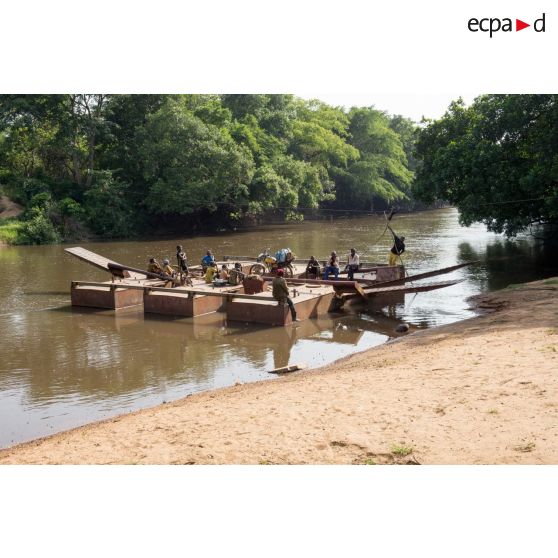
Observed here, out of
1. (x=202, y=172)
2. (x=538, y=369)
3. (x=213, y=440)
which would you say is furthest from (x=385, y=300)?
(x=202, y=172)

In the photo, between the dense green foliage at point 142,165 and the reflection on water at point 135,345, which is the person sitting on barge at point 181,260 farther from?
the dense green foliage at point 142,165

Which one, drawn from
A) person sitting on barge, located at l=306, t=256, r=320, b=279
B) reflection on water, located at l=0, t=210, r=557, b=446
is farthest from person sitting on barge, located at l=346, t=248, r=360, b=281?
reflection on water, located at l=0, t=210, r=557, b=446

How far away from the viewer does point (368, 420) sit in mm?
8016

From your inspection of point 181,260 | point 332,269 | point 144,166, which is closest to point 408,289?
point 332,269

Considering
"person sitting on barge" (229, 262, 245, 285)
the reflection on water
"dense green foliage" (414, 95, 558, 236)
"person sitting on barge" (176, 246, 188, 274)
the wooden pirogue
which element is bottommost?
the reflection on water

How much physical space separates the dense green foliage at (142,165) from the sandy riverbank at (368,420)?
36.1 meters

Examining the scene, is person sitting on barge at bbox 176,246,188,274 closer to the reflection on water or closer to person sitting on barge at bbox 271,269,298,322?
the reflection on water

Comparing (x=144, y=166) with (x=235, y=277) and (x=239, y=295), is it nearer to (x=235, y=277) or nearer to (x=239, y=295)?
(x=235, y=277)

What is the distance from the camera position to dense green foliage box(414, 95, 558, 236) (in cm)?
2502

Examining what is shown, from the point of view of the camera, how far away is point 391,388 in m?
9.29

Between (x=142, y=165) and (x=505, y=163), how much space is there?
3179 cm

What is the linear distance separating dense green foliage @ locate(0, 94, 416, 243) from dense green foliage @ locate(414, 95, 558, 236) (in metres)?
17.1
